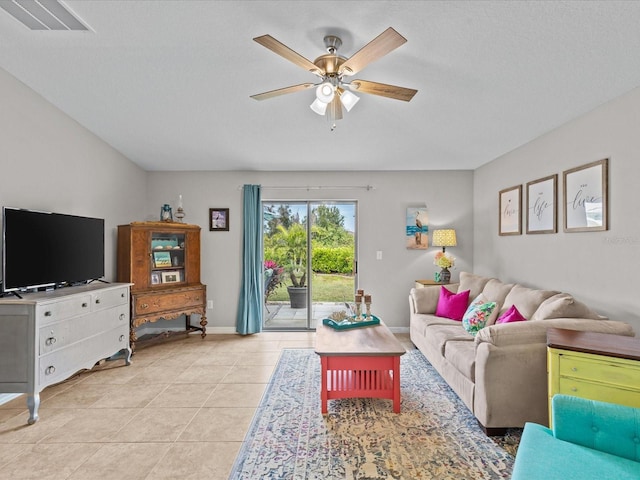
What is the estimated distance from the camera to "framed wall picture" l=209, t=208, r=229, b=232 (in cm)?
488

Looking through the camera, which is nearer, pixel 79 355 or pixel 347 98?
pixel 347 98

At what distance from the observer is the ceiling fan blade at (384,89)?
2115mm

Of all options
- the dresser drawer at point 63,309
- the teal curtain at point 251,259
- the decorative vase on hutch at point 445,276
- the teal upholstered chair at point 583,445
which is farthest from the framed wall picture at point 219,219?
the teal upholstered chair at point 583,445

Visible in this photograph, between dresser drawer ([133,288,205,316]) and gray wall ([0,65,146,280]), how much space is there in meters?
0.55

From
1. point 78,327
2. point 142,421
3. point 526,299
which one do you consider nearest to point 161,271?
point 78,327

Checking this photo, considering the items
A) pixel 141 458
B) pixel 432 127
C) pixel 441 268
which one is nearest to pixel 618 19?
pixel 432 127

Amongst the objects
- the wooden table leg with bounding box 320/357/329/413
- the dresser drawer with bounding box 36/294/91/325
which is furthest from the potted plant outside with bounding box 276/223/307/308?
the dresser drawer with bounding box 36/294/91/325

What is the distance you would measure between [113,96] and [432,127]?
9.41 ft

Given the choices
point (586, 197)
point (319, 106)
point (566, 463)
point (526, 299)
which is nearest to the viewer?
point (566, 463)

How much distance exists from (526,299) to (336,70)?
2.44 meters

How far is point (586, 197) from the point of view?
2799mm

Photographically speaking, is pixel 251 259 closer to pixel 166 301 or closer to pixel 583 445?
pixel 166 301

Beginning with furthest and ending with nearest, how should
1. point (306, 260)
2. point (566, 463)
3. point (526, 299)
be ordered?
point (306, 260), point (526, 299), point (566, 463)

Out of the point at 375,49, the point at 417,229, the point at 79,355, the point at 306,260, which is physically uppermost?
the point at 375,49
